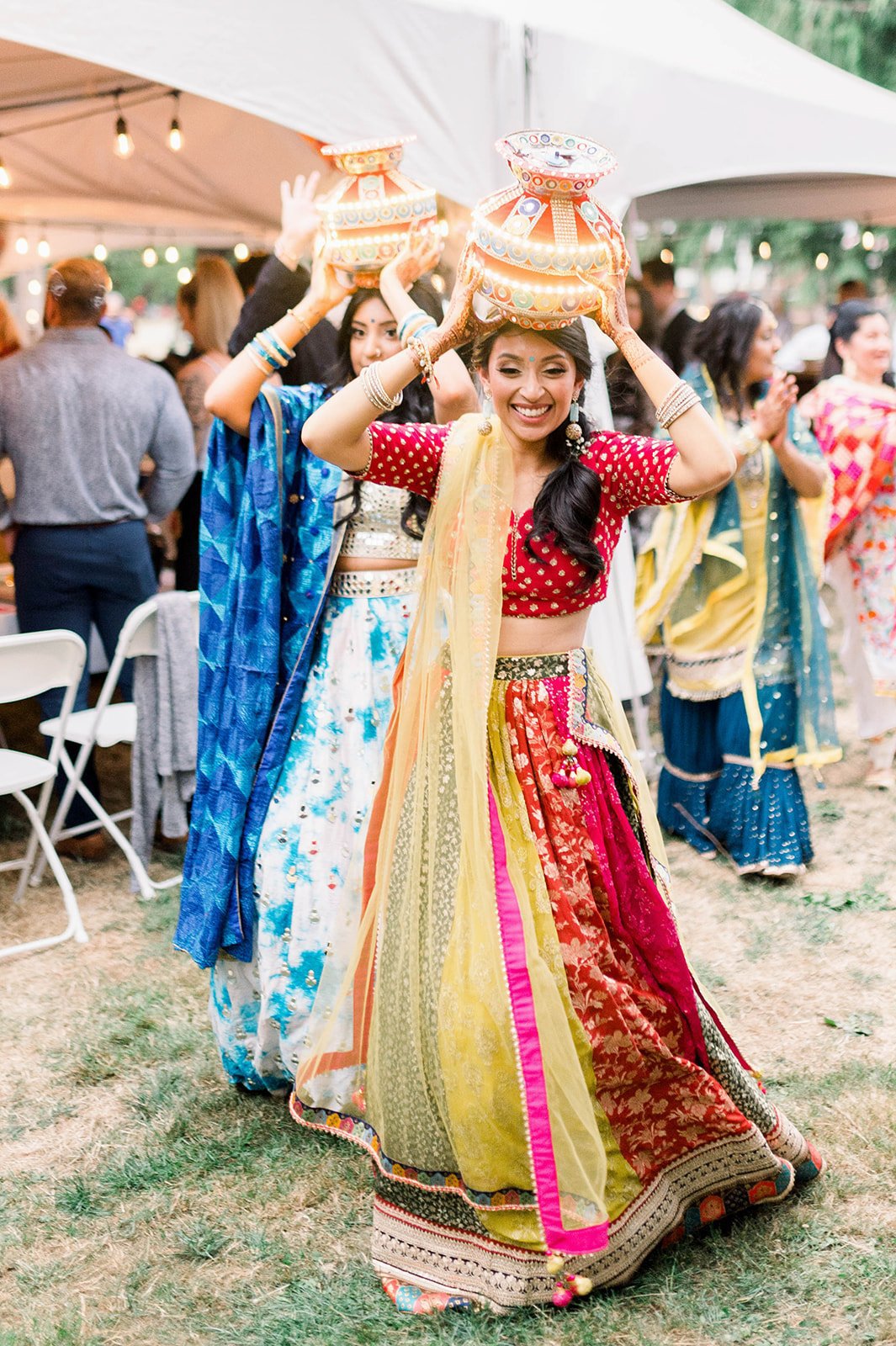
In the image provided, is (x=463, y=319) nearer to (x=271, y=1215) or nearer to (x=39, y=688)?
(x=271, y=1215)

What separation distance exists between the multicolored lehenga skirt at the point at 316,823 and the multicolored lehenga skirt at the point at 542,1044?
49 cm

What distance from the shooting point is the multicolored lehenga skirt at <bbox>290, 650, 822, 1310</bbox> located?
210cm

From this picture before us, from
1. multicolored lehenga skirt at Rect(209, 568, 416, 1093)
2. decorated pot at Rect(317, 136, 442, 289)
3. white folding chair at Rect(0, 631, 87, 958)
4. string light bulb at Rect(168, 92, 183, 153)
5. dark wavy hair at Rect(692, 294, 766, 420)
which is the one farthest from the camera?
string light bulb at Rect(168, 92, 183, 153)

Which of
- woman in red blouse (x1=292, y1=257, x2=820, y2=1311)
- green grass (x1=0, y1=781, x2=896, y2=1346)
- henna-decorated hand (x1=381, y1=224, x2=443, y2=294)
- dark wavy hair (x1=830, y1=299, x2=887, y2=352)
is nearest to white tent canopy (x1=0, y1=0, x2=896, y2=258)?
dark wavy hair (x1=830, y1=299, x2=887, y2=352)

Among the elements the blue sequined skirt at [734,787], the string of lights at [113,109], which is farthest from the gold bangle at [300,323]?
the string of lights at [113,109]

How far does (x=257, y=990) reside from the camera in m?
2.88

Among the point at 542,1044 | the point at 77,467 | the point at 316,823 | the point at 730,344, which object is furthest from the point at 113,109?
the point at 542,1044

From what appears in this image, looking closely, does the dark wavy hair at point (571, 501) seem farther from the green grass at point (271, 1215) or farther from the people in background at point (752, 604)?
the people in background at point (752, 604)

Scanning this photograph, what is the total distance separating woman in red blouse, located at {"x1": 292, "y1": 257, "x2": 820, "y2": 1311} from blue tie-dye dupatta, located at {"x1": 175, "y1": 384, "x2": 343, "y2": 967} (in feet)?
1.66

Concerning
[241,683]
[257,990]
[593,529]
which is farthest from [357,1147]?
[593,529]

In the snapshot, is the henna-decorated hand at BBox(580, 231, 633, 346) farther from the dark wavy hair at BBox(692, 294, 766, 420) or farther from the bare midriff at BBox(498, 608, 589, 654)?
the dark wavy hair at BBox(692, 294, 766, 420)

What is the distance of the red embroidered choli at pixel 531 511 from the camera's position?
2.24 m

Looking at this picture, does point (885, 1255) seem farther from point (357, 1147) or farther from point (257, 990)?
point (257, 990)

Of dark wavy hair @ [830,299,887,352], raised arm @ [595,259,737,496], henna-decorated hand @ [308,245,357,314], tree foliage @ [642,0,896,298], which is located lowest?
raised arm @ [595,259,737,496]
